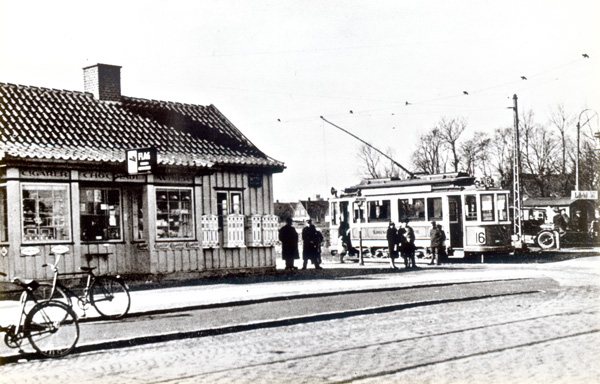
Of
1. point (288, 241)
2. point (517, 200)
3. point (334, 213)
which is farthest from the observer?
point (334, 213)

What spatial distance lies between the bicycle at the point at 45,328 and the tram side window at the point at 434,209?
820 inches

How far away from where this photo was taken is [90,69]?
2317 centimetres

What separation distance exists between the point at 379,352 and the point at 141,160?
36.0 feet

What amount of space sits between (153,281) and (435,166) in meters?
62.9

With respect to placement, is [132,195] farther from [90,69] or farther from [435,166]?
[435,166]

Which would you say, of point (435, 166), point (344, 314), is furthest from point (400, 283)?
point (435, 166)

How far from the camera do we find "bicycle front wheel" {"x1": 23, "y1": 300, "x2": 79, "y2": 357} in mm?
9406

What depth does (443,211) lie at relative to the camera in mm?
28703

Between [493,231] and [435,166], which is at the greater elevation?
[435,166]

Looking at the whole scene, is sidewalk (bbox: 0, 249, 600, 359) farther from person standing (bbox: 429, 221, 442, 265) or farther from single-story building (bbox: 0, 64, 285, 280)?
person standing (bbox: 429, 221, 442, 265)

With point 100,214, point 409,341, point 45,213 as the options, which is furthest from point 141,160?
point 409,341

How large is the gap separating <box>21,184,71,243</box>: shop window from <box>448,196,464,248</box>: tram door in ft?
49.8

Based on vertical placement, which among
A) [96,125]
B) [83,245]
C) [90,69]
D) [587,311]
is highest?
[90,69]

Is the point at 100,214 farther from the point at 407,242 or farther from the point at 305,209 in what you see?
the point at 305,209
